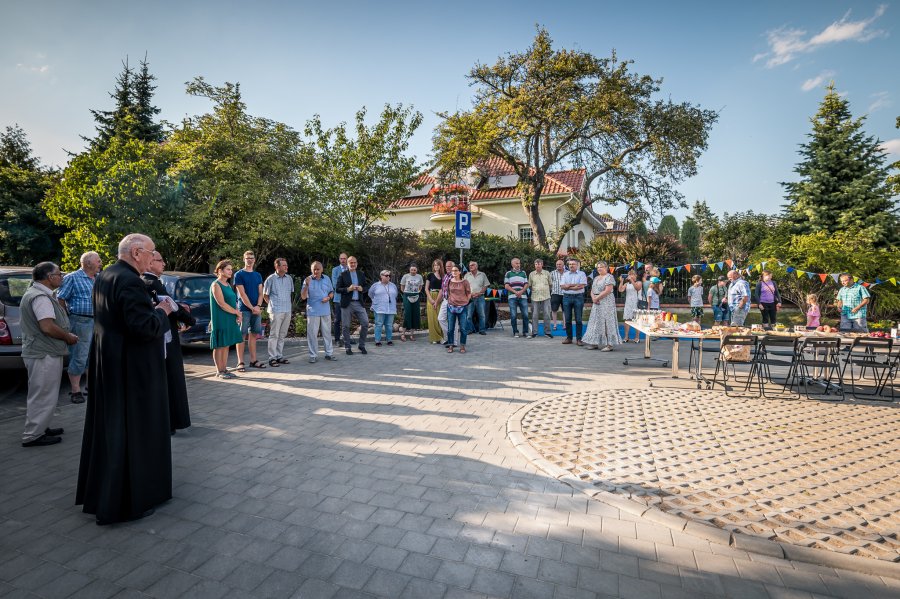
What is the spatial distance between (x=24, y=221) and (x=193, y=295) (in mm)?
18553

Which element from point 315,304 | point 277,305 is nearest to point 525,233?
point 315,304

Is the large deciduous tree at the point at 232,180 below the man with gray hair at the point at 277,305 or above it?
above

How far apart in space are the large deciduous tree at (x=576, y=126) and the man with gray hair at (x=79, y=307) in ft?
57.5

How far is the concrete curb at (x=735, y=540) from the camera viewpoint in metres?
2.77

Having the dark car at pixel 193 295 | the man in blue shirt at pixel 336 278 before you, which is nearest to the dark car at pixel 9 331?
the dark car at pixel 193 295

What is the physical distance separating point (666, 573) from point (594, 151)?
2257 cm

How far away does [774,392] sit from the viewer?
706cm

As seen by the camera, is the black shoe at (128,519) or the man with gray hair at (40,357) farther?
the man with gray hair at (40,357)

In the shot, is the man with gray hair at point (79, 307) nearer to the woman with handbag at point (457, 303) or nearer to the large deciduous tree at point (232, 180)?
the woman with handbag at point (457, 303)

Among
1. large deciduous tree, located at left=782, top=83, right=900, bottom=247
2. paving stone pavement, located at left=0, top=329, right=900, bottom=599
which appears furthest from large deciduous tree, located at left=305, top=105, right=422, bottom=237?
large deciduous tree, located at left=782, top=83, right=900, bottom=247

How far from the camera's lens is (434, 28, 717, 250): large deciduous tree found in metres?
19.9

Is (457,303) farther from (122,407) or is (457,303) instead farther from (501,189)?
(501,189)

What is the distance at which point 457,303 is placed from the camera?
10.1m

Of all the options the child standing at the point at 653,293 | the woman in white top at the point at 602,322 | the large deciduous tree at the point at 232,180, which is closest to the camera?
the woman in white top at the point at 602,322
